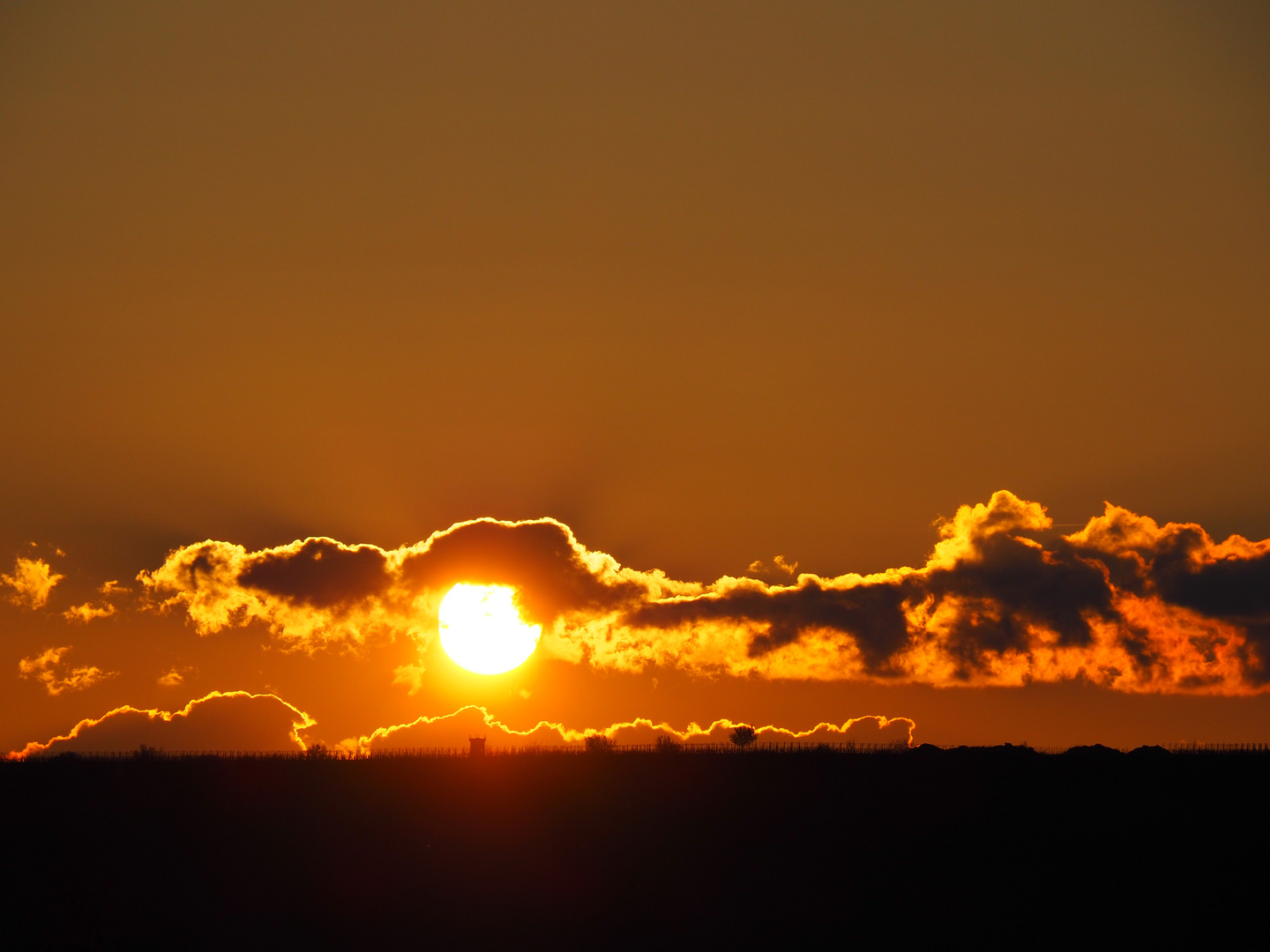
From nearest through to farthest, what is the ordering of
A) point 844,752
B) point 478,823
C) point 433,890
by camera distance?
point 433,890 < point 478,823 < point 844,752

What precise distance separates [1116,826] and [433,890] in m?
36.4

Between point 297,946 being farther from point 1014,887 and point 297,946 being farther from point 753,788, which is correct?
point 1014,887

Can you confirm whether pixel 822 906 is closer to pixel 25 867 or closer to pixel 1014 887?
pixel 1014 887

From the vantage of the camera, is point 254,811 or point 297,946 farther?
point 254,811

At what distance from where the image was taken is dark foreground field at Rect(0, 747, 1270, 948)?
6762cm

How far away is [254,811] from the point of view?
82.4 metres

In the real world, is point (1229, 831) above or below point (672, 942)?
above

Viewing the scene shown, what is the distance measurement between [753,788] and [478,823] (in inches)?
642

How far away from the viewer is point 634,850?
76.4 meters

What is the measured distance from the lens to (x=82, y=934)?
219 ft

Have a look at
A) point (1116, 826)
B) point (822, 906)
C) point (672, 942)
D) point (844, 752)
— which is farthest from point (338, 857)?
point (1116, 826)

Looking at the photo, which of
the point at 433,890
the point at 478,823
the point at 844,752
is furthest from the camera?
the point at 844,752

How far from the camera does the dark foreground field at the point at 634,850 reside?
222 ft

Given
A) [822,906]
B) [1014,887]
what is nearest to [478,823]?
[822,906]
